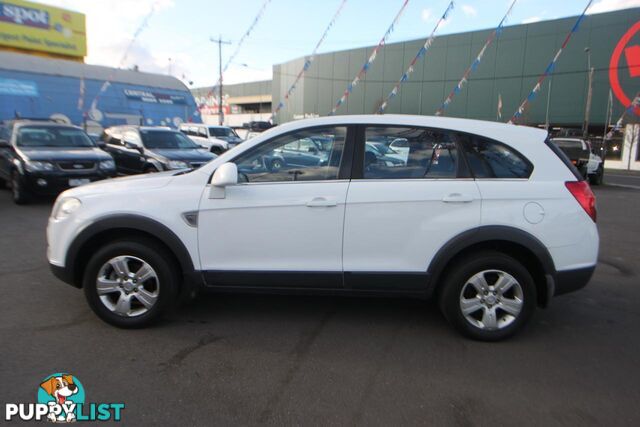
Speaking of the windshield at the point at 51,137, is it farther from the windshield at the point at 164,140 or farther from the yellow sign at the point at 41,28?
the yellow sign at the point at 41,28

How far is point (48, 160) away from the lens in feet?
28.9

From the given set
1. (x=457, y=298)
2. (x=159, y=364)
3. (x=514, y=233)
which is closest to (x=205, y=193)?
(x=159, y=364)

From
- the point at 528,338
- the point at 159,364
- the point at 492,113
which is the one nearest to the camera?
the point at 159,364

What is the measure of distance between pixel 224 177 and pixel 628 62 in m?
36.8

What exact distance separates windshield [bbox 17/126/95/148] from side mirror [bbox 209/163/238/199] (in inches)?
313

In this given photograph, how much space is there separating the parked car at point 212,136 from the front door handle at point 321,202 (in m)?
16.5

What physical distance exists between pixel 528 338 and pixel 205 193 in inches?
112

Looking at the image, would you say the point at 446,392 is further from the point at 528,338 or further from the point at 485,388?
the point at 528,338

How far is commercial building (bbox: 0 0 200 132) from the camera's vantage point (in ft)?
73.5

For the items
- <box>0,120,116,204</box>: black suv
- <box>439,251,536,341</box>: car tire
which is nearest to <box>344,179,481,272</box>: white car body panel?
<box>439,251,536,341</box>: car tire

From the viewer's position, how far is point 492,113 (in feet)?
128

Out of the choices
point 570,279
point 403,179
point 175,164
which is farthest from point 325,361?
point 175,164

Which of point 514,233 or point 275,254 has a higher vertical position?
point 514,233

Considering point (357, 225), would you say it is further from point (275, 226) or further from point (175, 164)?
point (175, 164)
